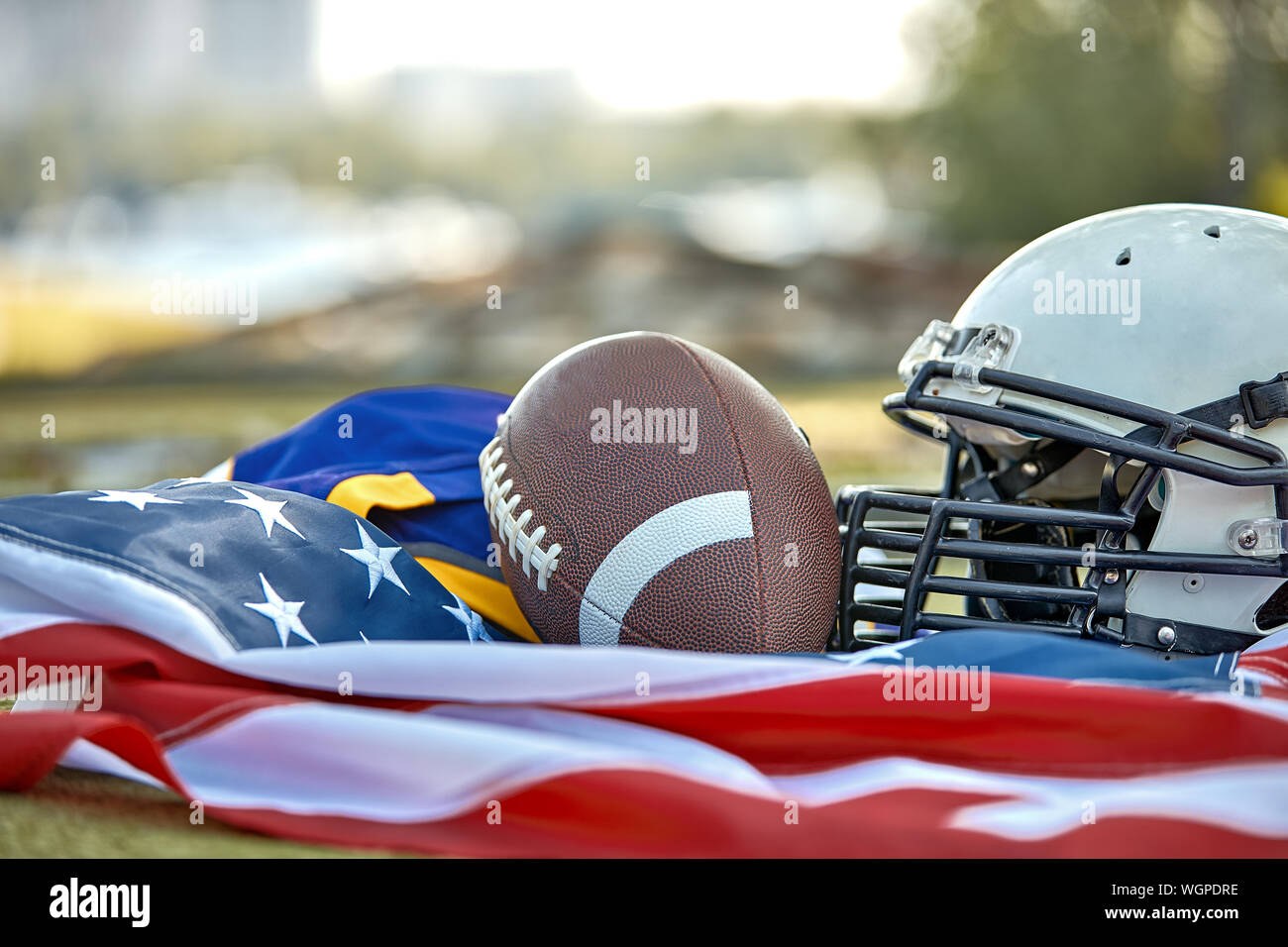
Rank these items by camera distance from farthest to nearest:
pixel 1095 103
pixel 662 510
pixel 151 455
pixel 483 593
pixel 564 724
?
1. pixel 1095 103
2. pixel 151 455
3. pixel 483 593
4. pixel 662 510
5. pixel 564 724

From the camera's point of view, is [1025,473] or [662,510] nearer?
[662,510]

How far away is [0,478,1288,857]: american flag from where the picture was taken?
880mm

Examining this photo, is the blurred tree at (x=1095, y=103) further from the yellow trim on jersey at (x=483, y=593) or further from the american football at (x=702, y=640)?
the yellow trim on jersey at (x=483, y=593)

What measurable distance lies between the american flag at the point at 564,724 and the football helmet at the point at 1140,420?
0.10 metres

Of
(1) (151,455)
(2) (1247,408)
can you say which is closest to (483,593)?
(2) (1247,408)

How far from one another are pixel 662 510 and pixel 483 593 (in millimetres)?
351

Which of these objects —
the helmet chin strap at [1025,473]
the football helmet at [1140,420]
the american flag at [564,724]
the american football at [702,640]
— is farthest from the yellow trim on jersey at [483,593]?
the helmet chin strap at [1025,473]

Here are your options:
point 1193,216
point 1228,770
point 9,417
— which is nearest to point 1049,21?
point 9,417

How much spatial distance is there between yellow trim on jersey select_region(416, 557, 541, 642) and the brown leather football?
0.14 m

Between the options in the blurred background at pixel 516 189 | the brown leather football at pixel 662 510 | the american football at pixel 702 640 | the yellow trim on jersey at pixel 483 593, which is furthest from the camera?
the blurred background at pixel 516 189

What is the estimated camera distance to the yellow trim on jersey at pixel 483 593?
1.41 m

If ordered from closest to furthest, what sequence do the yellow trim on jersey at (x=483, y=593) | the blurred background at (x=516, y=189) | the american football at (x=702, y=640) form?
the american football at (x=702, y=640), the yellow trim on jersey at (x=483, y=593), the blurred background at (x=516, y=189)

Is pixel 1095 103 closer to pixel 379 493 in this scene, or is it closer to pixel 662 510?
pixel 379 493

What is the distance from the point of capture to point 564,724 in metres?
1.03
